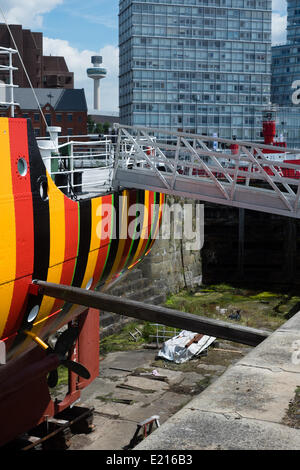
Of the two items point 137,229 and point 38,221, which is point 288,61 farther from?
point 38,221

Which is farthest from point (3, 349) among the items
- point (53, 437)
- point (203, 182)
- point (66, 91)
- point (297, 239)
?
point (66, 91)

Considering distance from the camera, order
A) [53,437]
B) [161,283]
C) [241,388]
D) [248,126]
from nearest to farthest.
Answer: [241,388], [53,437], [161,283], [248,126]

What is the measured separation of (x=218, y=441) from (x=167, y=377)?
12.6m

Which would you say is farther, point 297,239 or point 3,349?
point 297,239

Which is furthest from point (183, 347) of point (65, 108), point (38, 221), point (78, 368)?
point (65, 108)

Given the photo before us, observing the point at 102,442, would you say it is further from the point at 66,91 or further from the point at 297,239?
the point at 66,91

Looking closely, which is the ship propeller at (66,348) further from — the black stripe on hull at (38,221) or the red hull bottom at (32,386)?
the black stripe on hull at (38,221)

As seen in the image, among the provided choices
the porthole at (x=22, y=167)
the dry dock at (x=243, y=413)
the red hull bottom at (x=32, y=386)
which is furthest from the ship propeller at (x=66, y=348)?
the dry dock at (x=243, y=413)

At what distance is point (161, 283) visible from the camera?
67.8ft

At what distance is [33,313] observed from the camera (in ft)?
24.1

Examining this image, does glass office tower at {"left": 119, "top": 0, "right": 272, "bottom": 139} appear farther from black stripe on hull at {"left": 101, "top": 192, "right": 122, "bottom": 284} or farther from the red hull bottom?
the red hull bottom

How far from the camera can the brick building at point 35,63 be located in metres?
79.3

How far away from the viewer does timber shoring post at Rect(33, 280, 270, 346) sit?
4805mm

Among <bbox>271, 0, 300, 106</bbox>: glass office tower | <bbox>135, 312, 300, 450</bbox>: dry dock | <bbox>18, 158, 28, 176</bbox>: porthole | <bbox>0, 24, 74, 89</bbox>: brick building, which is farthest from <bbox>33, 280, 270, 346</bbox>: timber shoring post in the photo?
<bbox>271, 0, 300, 106</bbox>: glass office tower
